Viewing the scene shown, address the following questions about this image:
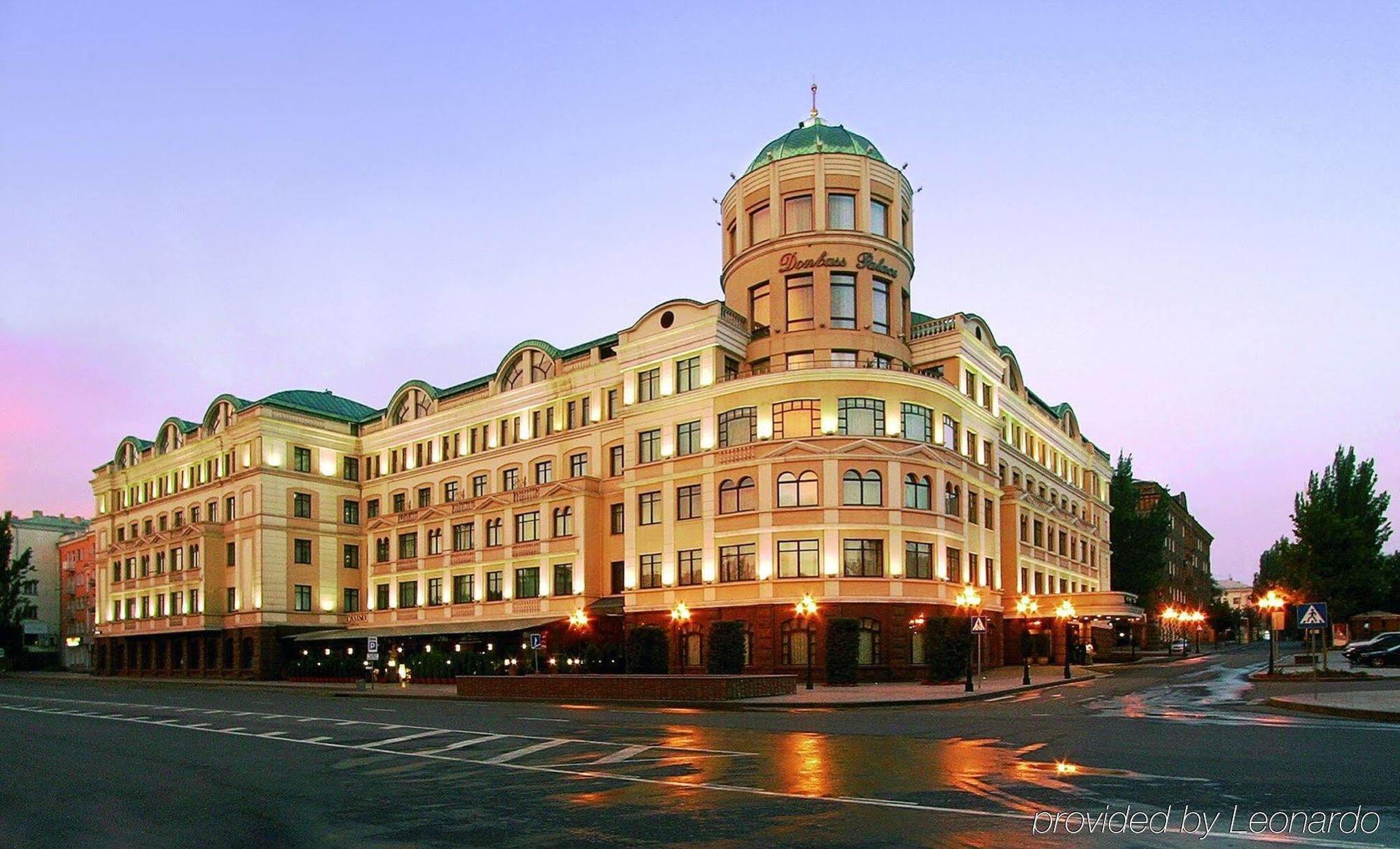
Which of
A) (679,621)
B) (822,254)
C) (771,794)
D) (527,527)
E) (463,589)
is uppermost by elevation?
(822,254)

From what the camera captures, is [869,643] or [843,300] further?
[843,300]

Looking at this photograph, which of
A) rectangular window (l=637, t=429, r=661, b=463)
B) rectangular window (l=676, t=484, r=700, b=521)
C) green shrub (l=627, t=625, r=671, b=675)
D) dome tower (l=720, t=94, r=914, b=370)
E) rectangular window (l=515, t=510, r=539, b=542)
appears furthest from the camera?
rectangular window (l=515, t=510, r=539, b=542)

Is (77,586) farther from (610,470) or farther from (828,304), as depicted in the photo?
(828,304)

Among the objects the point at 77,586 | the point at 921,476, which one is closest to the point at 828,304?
the point at 921,476

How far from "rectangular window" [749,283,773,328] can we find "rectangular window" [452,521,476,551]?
23.3m

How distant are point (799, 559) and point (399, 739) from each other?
2845 cm

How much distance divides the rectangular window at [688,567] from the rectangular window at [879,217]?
60.8 ft

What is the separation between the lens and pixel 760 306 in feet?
178

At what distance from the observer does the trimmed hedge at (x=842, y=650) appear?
151 ft

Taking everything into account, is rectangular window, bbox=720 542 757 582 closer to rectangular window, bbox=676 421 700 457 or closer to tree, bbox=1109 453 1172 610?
rectangular window, bbox=676 421 700 457

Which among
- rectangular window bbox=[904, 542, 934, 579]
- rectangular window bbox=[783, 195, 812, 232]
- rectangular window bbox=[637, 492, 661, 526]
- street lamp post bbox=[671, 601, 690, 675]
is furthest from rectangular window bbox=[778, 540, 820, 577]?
rectangular window bbox=[783, 195, 812, 232]

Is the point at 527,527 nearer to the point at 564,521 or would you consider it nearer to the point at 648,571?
the point at 564,521

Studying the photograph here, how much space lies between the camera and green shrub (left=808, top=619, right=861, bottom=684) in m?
45.9

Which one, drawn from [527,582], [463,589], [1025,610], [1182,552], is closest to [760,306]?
[527,582]
